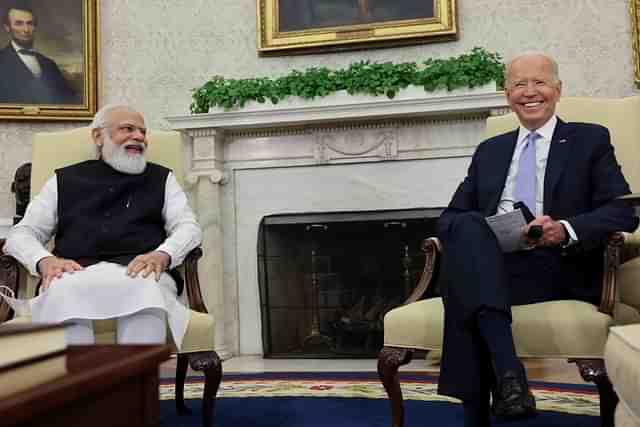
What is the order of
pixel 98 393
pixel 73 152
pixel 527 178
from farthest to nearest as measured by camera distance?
1. pixel 73 152
2. pixel 527 178
3. pixel 98 393

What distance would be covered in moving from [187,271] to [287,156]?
8.01 feet

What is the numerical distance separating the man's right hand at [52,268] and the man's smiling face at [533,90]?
1872 mm

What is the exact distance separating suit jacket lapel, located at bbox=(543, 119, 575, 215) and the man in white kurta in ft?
4.76

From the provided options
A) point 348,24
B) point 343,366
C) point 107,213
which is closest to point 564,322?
point 107,213

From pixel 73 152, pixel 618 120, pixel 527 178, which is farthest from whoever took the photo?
pixel 73 152

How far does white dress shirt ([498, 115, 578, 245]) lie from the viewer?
2680 millimetres

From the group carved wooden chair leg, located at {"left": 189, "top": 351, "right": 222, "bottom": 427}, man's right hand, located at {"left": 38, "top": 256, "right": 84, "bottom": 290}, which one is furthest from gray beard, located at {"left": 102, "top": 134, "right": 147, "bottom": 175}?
carved wooden chair leg, located at {"left": 189, "top": 351, "right": 222, "bottom": 427}

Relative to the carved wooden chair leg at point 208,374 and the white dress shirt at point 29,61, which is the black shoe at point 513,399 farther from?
the white dress shirt at point 29,61

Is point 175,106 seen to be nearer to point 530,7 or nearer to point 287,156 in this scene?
point 287,156

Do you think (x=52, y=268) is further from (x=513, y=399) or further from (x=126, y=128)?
(x=513, y=399)

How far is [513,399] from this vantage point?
194 centimetres

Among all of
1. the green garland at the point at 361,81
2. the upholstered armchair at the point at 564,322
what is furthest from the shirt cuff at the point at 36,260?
the green garland at the point at 361,81

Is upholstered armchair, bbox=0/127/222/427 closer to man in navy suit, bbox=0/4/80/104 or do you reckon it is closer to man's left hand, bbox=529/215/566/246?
man's left hand, bbox=529/215/566/246

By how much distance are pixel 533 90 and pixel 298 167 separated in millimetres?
2676
